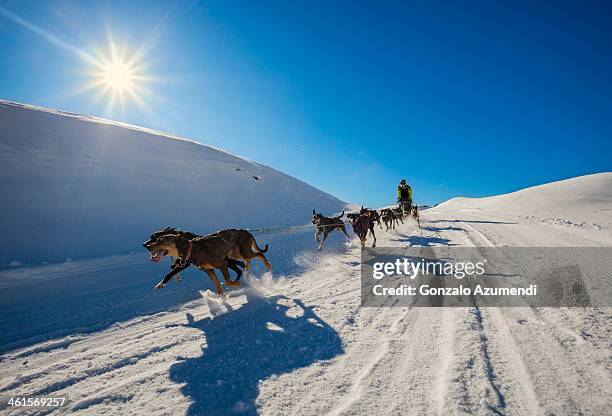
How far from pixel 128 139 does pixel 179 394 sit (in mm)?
29843

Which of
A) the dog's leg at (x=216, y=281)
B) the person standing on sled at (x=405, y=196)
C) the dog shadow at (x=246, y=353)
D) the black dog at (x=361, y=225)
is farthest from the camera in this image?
the person standing on sled at (x=405, y=196)

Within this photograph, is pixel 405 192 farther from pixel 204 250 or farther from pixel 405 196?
pixel 204 250

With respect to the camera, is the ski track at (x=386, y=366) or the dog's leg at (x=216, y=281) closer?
the ski track at (x=386, y=366)

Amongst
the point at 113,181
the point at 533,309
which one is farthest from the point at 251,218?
the point at 533,309

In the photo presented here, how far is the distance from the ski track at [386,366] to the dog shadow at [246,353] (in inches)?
2.8

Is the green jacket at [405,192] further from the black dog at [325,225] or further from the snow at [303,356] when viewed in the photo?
the snow at [303,356]

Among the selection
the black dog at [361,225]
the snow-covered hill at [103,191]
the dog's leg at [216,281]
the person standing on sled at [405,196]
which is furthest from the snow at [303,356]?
the person standing on sled at [405,196]

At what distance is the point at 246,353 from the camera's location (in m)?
3.57

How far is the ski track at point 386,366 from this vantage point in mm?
2443

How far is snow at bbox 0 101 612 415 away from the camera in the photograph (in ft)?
8.27

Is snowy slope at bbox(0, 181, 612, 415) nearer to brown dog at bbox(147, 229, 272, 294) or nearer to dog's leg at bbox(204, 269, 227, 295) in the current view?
dog's leg at bbox(204, 269, 227, 295)

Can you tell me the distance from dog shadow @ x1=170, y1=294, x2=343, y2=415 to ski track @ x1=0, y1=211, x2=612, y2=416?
7 cm

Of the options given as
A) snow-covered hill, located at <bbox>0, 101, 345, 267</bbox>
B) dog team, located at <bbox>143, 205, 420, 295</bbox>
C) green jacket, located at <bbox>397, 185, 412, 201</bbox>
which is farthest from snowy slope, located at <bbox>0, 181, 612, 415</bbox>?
green jacket, located at <bbox>397, 185, 412, 201</bbox>

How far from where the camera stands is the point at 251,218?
22.9 metres
